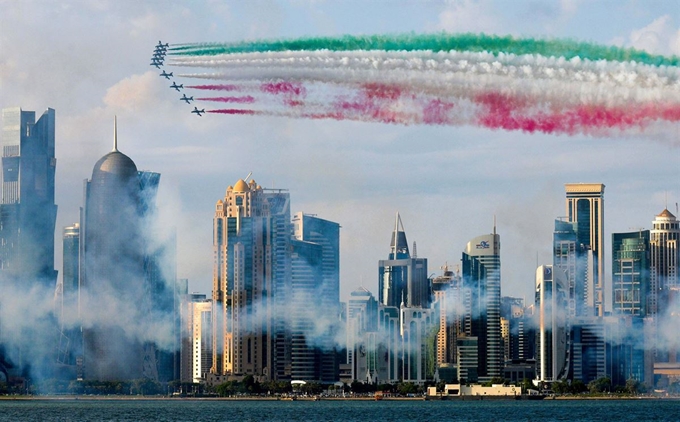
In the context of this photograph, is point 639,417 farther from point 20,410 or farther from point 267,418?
point 20,410

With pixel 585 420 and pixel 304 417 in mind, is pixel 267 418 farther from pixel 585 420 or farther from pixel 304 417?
pixel 585 420

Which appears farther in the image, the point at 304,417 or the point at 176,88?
the point at 304,417

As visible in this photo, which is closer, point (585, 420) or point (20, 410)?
point (585, 420)

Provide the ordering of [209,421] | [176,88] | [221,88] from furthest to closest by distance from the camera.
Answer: [209,421]
[176,88]
[221,88]

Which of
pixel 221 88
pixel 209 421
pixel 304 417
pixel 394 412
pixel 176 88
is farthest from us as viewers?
pixel 394 412

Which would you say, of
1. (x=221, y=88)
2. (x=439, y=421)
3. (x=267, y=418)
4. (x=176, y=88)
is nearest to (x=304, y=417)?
(x=267, y=418)

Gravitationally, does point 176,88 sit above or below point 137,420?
above

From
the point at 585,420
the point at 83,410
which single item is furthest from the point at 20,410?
the point at 585,420

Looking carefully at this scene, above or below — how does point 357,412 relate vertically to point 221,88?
below

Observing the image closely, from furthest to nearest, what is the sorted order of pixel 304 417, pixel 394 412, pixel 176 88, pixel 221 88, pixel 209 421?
1. pixel 394 412
2. pixel 304 417
3. pixel 209 421
4. pixel 176 88
5. pixel 221 88
